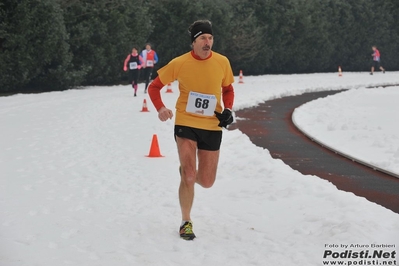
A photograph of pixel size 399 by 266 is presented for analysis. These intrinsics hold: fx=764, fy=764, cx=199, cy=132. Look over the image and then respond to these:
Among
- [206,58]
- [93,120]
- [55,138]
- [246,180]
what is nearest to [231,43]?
[93,120]

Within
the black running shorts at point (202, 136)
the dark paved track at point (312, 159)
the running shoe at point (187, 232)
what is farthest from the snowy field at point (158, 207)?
the black running shorts at point (202, 136)

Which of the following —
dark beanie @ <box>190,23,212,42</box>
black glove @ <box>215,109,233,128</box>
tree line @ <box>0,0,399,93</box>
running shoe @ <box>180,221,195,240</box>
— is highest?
dark beanie @ <box>190,23,212,42</box>

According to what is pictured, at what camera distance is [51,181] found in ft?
33.8

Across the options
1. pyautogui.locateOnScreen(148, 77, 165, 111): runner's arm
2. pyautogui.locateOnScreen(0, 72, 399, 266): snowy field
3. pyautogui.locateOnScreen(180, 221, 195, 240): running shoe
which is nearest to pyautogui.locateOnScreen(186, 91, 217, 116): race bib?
pyautogui.locateOnScreen(148, 77, 165, 111): runner's arm

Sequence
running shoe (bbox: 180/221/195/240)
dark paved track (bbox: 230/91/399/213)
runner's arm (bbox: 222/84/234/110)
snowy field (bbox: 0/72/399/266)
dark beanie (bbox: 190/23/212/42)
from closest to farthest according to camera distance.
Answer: snowy field (bbox: 0/72/399/266)
running shoe (bbox: 180/221/195/240)
dark beanie (bbox: 190/23/212/42)
runner's arm (bbox: 222/84/234/110)
dark paved track (bbox: 230/91/399/213)

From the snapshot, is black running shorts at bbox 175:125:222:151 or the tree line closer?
black running shorts at bbox 175:125:222:151

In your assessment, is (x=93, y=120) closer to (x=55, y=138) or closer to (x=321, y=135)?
(x=55, y=138)

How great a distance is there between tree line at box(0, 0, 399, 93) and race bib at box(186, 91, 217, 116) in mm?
20520

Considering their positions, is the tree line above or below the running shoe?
below

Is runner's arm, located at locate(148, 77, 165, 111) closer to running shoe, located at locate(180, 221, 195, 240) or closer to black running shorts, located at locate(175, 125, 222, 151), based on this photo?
black running shorts, located at locate(175, 125, 222, 151)

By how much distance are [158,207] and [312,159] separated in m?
5.43

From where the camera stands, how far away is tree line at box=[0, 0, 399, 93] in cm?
2820

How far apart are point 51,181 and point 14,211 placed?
199 centimetres

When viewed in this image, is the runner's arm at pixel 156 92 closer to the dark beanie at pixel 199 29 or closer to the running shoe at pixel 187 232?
the dark beanie at pixel 199 29
